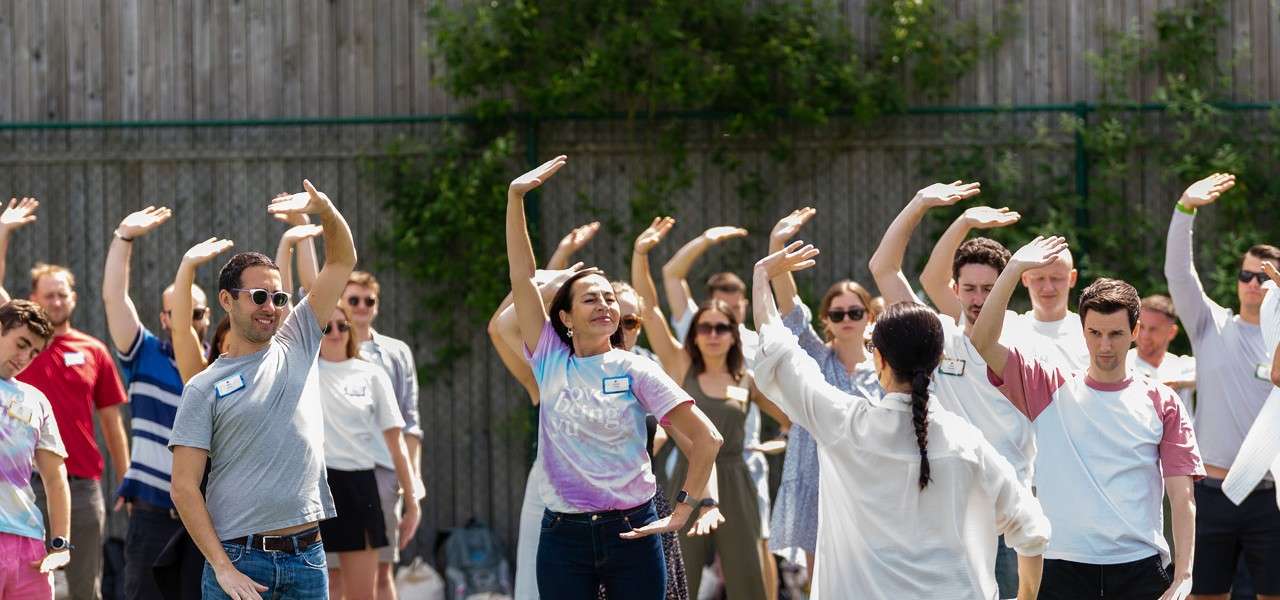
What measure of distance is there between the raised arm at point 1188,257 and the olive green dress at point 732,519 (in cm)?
192

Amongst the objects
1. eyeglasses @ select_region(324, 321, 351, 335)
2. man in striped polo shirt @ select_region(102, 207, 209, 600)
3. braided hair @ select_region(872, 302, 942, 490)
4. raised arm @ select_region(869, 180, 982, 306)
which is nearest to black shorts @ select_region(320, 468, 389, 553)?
eyeglasses @ select_region(324, 321, 351, 335)

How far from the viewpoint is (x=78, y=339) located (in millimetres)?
6590

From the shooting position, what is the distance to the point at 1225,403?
603cm

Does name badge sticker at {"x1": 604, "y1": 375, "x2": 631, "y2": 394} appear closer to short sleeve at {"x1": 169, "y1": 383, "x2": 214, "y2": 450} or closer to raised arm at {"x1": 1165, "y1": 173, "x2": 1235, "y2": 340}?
short sleeve at {"x1": 169, "y1": 383, "x2": 214, "y2": 450}

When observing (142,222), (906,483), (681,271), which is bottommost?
(906,483)

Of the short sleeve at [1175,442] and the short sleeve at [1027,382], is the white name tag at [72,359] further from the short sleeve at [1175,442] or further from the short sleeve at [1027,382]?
the short sleeve at [1175,442]

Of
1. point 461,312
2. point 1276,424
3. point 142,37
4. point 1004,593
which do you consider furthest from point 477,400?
point 1276,424

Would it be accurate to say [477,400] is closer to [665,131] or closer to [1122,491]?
[665,131]

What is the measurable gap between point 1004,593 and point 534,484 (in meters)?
1.88

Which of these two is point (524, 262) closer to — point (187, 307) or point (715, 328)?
point (187, 307)

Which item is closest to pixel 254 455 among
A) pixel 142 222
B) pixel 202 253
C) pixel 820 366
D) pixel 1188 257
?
pixel 202 253

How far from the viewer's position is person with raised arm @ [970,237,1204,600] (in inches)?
166

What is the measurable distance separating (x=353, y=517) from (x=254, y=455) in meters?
2.11

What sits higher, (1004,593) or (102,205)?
(102,205)
